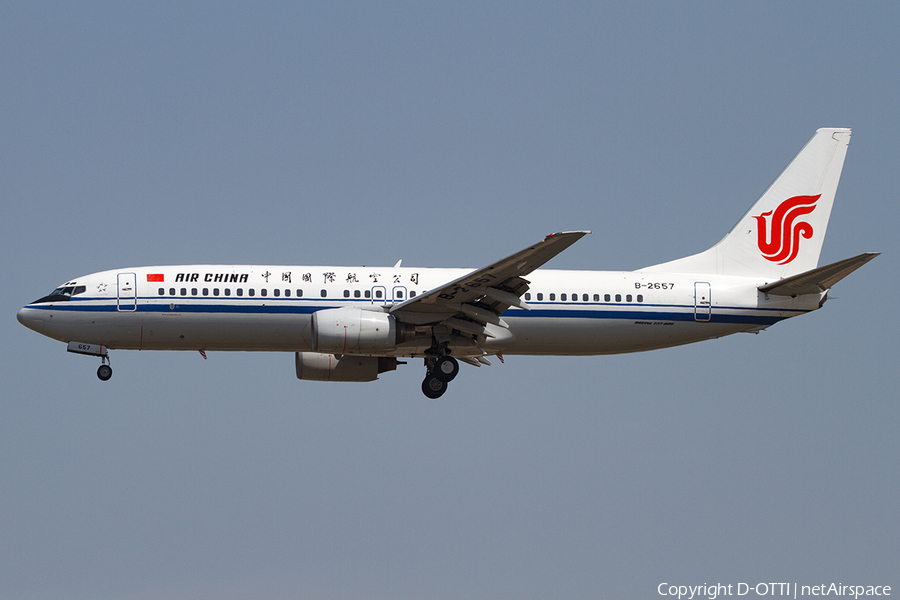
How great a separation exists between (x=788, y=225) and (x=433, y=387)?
47.1 feet

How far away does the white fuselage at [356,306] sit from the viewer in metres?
34.5

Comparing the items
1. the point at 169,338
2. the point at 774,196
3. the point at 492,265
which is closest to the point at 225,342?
the point at 169,338

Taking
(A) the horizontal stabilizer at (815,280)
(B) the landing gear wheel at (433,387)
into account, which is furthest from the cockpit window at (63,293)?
(A) the horizontal stabilizer at (815,280)

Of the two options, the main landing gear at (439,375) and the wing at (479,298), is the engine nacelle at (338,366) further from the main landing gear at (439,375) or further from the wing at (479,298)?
the wing at (479,298)

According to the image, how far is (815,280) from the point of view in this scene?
115 feet

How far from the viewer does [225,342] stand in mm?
34562

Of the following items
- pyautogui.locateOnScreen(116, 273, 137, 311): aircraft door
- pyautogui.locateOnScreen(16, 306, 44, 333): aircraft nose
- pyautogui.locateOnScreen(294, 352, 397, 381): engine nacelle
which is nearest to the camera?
pyautogui.locateOnScreen(116, 273, 137, 311): aircraft door

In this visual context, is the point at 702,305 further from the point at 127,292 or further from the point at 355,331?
the point at 127,292

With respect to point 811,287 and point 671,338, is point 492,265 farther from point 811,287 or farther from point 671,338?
point 811,287

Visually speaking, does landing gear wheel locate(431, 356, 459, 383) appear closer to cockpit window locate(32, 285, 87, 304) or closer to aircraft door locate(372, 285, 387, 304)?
aircraft door locate(372, 285, 387, 304)

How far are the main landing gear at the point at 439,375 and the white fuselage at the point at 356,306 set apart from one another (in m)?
0.71

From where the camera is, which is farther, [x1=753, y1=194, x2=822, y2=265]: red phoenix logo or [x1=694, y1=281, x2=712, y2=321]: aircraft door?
[x1=753, y1=194, x2=822, y2=265]: red phoenix logo

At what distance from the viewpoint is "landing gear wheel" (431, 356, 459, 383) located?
35.4 metres

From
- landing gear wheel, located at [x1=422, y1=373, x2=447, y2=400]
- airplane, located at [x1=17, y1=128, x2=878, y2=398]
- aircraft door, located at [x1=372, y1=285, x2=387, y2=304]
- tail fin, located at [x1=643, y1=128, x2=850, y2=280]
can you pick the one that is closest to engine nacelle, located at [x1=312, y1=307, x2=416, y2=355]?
airplane, located at [x1=17, y1=128, x2=878, y2=398]
